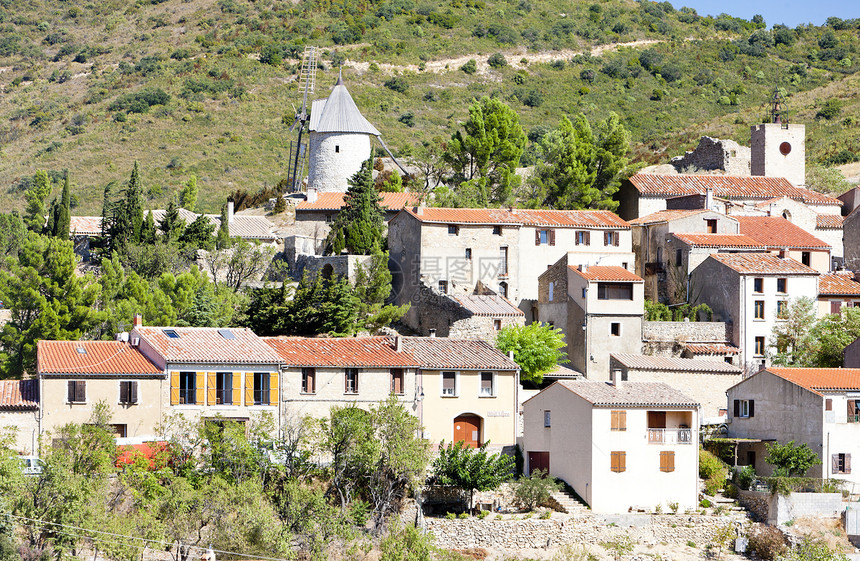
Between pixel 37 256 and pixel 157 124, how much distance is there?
59.7 metres

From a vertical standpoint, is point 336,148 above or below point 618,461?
above

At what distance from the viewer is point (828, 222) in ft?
220

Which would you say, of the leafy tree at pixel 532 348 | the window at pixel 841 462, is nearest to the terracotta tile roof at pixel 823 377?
the window at pixel 841 462

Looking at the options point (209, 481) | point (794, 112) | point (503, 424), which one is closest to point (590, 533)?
point (503, 424)

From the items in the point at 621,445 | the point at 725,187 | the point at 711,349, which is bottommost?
the point at 621,445

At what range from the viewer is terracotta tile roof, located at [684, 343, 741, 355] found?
54562 millimetres

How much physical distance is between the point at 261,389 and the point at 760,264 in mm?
25776

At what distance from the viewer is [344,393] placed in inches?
1781

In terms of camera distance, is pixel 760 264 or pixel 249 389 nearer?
pixel 249 389

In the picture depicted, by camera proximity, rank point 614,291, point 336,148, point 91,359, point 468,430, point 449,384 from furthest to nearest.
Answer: point 336,148
point 614,291
point 468,430
point 449,384
point 91,359

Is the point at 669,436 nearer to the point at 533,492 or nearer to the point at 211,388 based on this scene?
the point at 533,492

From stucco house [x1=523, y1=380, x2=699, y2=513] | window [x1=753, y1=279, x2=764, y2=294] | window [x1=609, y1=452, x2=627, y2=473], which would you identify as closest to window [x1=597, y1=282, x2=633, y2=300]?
window [x1=753, y1=279, x2=764, y2=294]

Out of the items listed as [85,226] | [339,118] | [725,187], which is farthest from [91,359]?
[725,187]

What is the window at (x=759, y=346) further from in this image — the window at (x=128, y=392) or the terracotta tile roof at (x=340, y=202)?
the window at (x=128, y=392)
